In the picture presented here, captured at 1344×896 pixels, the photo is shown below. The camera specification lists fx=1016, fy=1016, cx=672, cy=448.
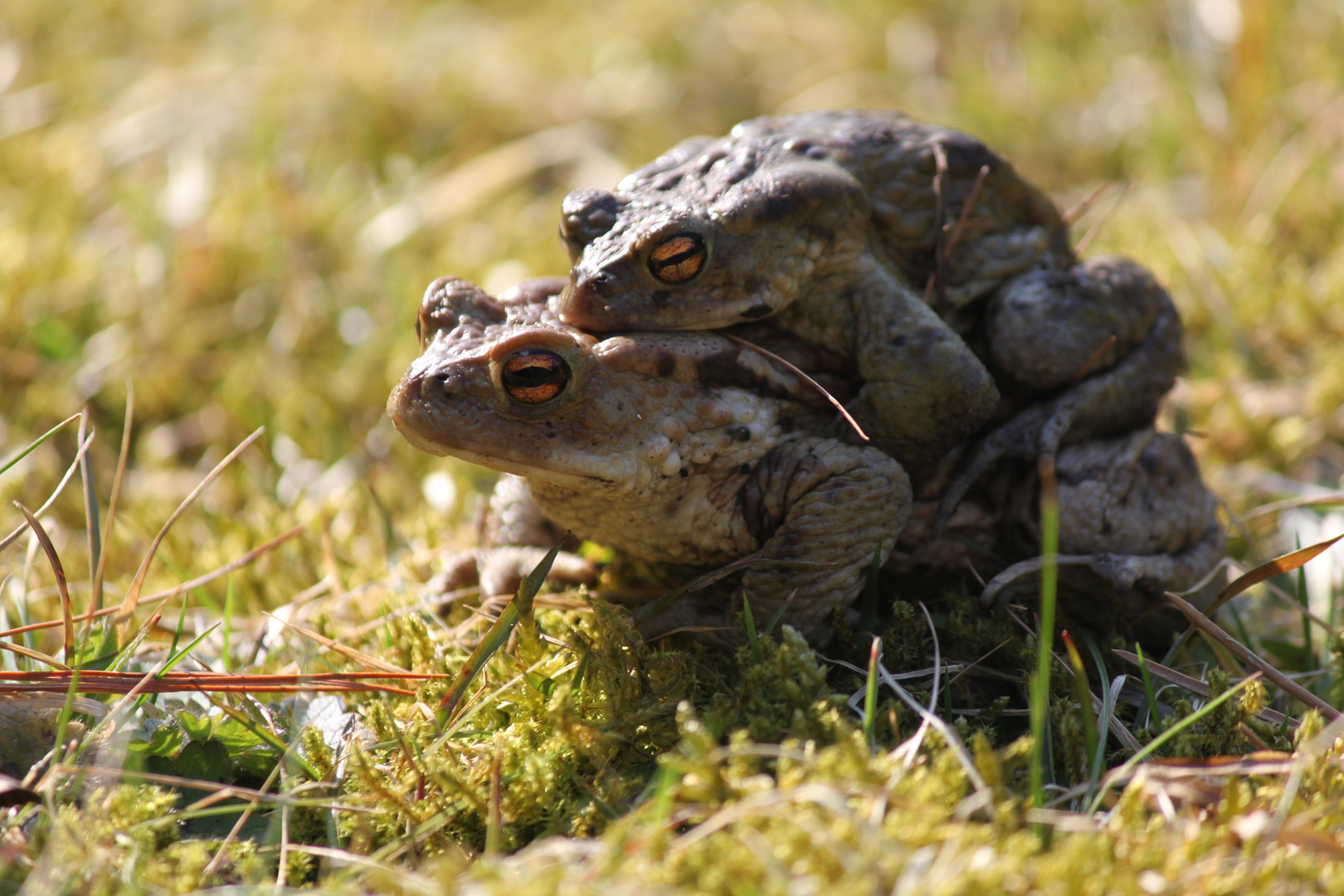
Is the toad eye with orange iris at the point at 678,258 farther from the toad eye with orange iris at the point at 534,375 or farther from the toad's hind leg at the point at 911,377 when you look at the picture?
the toad's hind leg at the point at 911,377

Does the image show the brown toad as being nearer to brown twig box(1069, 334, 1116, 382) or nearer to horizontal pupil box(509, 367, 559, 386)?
horizontal pupil box(509, 367, 559, 386)

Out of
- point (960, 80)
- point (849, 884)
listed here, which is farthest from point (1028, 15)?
point (849, 884)

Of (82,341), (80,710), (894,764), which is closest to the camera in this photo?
(894,764)

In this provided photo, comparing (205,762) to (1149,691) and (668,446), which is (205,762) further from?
(1149,691)

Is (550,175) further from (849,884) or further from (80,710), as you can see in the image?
(849,884)

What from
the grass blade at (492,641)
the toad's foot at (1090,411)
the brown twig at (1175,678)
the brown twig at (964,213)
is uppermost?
the brown twig at (964,213)

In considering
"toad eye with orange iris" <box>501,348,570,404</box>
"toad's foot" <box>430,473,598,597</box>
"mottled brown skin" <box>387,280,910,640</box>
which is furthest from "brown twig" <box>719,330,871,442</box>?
"toad's foot" <box>430,473,598,597</box>

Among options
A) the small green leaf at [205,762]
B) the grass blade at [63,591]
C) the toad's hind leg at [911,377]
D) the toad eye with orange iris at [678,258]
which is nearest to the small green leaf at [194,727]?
the small green leaf at [205,762]
